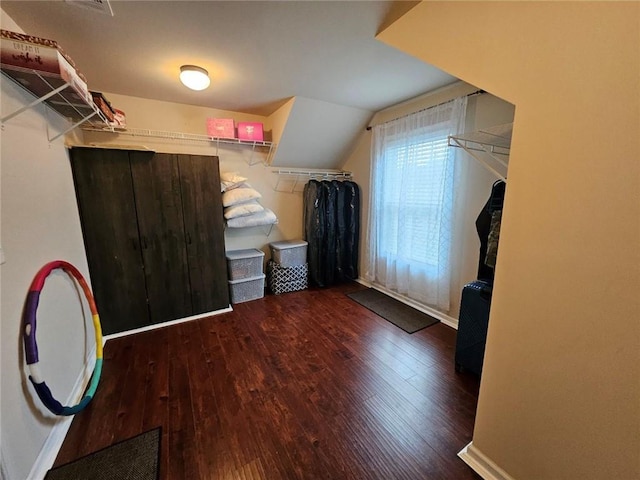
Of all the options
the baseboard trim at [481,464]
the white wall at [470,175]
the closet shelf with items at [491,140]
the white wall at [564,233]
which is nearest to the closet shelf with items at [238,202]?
the white wall at [470,175]

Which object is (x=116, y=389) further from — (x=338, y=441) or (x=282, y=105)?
(x=282, y=105)

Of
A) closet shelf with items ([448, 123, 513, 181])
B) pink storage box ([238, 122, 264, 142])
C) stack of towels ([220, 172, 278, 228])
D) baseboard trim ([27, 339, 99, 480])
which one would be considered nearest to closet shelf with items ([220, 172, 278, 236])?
stack of towels ([220, 172, 278, 228])

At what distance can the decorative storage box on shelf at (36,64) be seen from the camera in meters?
1.16

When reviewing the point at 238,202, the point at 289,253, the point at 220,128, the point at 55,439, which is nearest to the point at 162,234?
the point at 238,202

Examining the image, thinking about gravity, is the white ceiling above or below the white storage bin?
above

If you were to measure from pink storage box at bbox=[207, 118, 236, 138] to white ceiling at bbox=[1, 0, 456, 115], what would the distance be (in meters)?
0.29

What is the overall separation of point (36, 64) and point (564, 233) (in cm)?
243

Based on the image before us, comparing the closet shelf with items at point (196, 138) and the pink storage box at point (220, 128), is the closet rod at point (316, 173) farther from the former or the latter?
the pink storage box at point (220, 128)

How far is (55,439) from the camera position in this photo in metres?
1.37

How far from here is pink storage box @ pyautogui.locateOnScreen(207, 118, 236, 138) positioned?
9.62ft

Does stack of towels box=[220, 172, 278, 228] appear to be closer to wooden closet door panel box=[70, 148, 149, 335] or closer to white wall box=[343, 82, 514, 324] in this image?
wooden closet door panel box=[70, 148, 149, 335]

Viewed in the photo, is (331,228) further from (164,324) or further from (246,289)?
(164,324)

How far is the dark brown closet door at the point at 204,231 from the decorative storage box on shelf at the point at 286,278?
27.0 inches

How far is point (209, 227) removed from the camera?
276 centimetres
